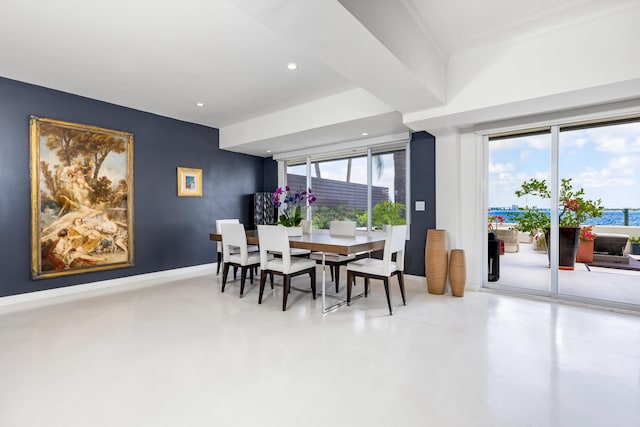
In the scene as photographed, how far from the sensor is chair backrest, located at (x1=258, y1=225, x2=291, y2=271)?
130 inches

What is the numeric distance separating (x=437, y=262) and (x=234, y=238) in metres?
2.67

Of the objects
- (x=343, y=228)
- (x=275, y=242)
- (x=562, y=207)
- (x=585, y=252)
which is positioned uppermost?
(x=562, y=207)

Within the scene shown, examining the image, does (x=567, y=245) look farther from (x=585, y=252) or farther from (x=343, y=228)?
(x=343, y=228)

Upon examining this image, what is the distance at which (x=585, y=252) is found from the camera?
4.16 m

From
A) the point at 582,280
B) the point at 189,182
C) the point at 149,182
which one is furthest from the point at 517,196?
the point at 149,182

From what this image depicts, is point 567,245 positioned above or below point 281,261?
above

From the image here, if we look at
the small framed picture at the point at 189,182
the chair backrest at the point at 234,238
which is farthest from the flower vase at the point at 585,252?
the small framed picture at the point at 189,182

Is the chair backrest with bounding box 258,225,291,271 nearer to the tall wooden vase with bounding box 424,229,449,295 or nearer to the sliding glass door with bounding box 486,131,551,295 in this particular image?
the tall wooden vase with bounding box 424,229,449,295

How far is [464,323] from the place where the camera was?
2957mm

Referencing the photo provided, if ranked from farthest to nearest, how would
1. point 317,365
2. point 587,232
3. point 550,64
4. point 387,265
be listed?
point 587,232 < point 387,265 < point 550,64 < point 317,365

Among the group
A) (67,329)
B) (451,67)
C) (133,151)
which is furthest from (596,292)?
(133,151)

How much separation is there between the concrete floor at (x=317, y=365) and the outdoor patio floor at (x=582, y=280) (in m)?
0.46

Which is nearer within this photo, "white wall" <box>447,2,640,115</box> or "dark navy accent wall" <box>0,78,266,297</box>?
"white wall" <box>447,2,640,115</box>

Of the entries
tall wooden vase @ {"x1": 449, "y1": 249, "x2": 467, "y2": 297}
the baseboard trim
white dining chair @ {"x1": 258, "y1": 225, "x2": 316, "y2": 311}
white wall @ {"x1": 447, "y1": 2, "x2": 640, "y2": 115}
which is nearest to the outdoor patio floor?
tall wooden vase @ {"x1": 449, "y1": 249, "x2": 467, "y2": 297}
